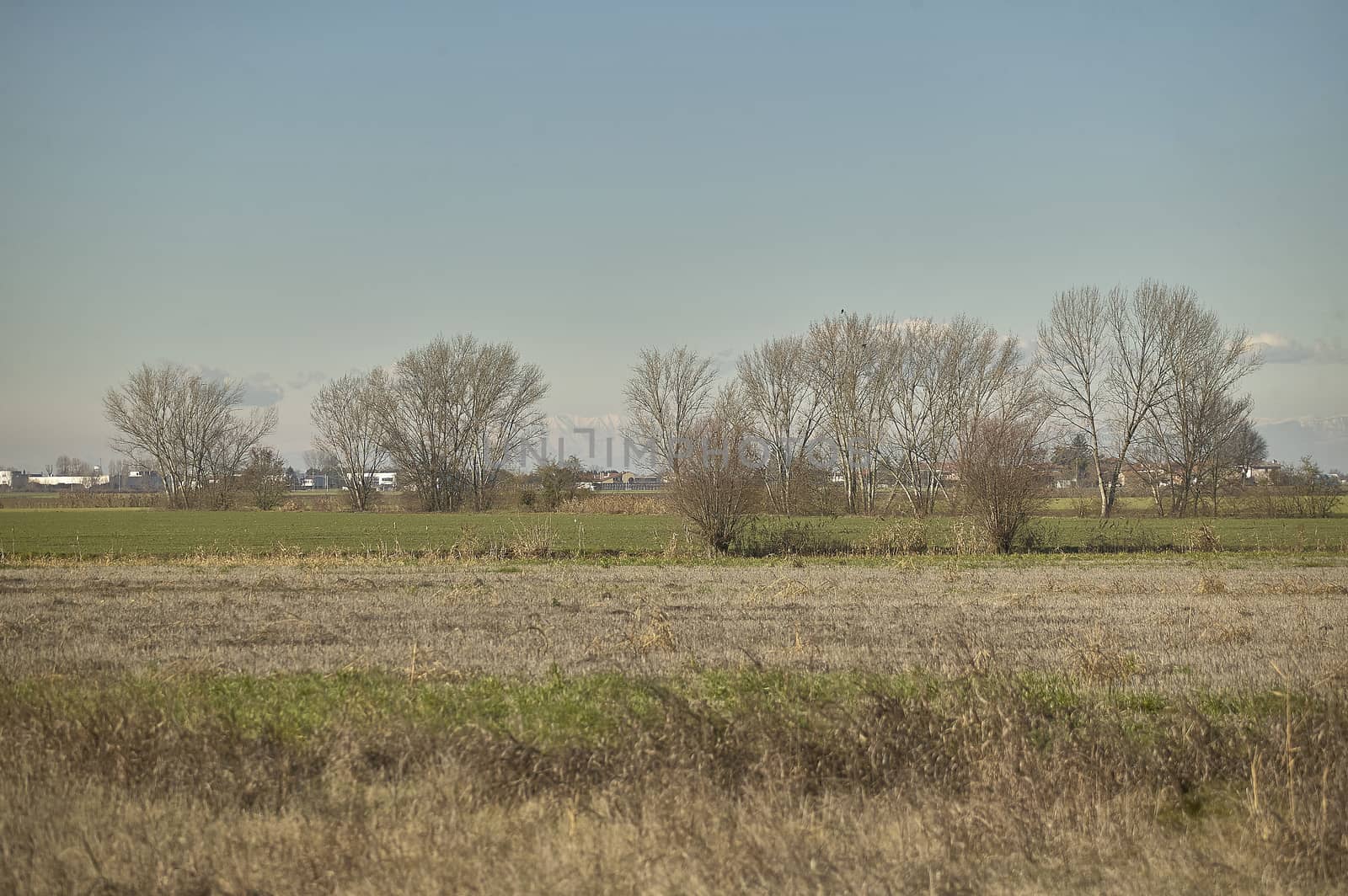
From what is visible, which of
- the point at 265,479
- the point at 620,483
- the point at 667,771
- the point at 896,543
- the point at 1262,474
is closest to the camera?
the point at 667,771

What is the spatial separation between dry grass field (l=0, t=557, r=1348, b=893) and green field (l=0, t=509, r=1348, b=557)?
22030 millimetres

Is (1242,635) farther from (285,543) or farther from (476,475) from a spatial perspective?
(476,475)

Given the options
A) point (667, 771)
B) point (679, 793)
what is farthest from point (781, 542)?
point (679, 793)

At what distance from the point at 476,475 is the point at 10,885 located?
77.7m

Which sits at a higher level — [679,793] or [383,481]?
[383,481]

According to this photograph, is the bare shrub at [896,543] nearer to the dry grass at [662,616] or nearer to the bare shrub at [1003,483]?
the bare shrub at [1003,483]

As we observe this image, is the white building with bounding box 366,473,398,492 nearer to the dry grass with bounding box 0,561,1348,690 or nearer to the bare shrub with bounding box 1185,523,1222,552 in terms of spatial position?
the dry grass with bounding box 0,561,1348,690

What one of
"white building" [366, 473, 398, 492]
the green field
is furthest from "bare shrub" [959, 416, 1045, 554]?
"white building" [366, 473, 398, 492]

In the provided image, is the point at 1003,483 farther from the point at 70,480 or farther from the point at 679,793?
the point at 70,480

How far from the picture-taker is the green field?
34438 millimetres

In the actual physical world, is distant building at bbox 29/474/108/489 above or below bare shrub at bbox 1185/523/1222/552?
above

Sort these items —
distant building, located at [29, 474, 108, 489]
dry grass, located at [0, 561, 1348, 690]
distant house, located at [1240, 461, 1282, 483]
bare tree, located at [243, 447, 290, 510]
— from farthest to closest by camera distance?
distant building, located at [29, 474, 108, 489] < bare tree, located at [243, 447, 290, 510] < distant house, located at [1240, 461, 1282, 483] < dry grass, located at [0, 561, 1348, 690]

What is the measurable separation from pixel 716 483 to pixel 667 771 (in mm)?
25357

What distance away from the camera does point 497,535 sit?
1660 inches
